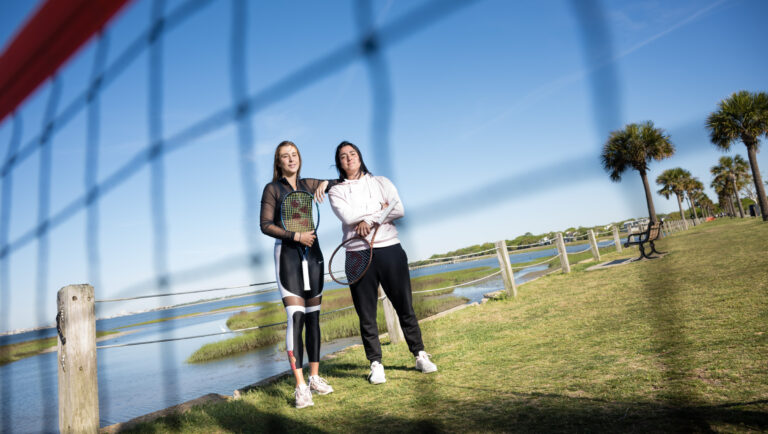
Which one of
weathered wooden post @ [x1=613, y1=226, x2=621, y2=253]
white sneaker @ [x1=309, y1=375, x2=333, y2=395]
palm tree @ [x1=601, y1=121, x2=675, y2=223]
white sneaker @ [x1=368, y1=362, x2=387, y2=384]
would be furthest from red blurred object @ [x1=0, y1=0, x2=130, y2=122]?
white sneaker @ [x1=368, y1=362, x2=387, y2=384]

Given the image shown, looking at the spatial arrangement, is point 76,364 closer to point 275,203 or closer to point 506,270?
point 275,203

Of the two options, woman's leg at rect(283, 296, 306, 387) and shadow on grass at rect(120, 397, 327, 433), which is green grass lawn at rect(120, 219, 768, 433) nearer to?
shadow on grass at rect(120, 397, 327, 433)

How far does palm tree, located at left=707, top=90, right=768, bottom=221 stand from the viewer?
0.78m

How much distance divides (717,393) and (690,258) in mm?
6324

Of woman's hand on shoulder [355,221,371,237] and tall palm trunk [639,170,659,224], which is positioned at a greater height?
woman's hand on shoulder [355,221,371,237]

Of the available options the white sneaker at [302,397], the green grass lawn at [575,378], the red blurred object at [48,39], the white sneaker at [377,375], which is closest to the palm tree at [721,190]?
the green grass lawn at [575,378]

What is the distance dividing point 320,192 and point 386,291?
0.83m

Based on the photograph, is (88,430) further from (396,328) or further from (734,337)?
(734,337)

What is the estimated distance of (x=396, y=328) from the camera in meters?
4.52

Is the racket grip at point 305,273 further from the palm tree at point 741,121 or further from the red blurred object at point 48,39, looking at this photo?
the palm tree at point 741,121

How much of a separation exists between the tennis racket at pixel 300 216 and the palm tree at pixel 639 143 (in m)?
2.12

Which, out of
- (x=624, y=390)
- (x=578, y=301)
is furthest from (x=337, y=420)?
(x=578, y=301)

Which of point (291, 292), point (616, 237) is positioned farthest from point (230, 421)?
point (616, 237)

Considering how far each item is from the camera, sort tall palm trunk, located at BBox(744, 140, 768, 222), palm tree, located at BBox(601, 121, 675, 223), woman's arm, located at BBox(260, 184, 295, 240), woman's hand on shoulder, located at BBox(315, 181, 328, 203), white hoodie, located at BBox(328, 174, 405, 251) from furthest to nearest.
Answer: woman's hand on shoulder, located at BBox(315, 181, 328, 203) → white hoodie, located at BBox(328, 174, 405, 251) → woman's arm, located at BBox(260, 184, 295, 240) → tall palm trunk, located at BBox(744, 140, 768, 222) → palm tree, located at BBox(601, 121, 675, 223)
